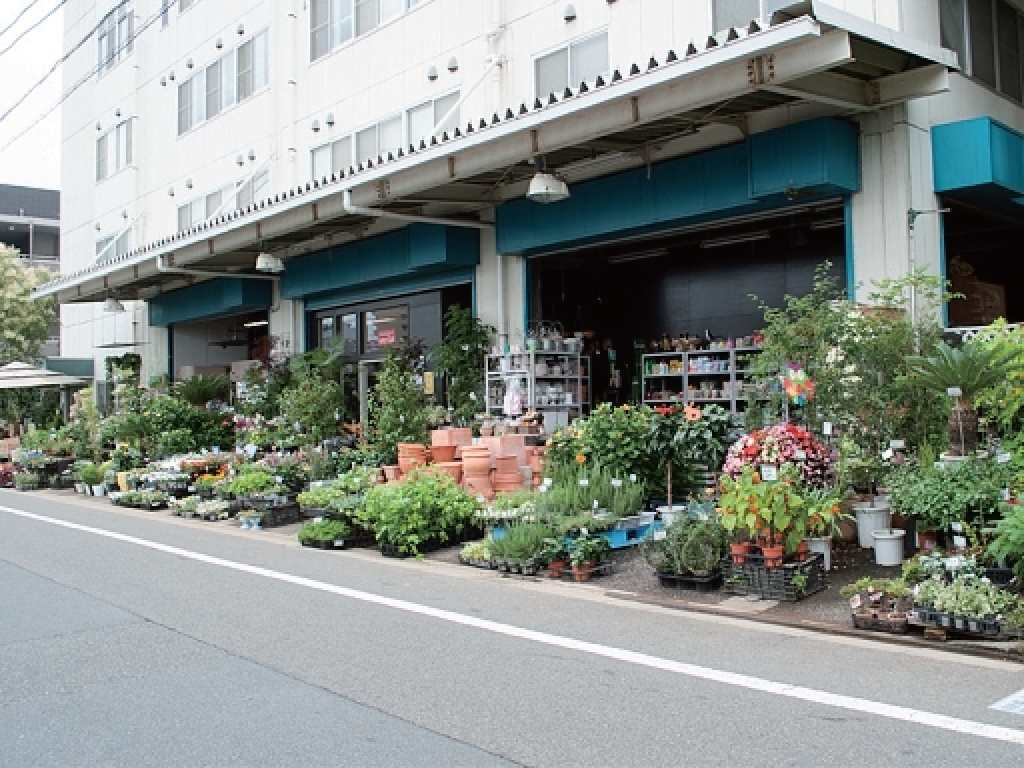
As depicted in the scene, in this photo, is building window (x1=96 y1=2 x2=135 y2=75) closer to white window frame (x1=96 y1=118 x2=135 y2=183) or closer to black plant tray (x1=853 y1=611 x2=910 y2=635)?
white window frame (x1=96 y1=118 x2=135 y2=183)

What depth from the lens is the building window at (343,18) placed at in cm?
1938

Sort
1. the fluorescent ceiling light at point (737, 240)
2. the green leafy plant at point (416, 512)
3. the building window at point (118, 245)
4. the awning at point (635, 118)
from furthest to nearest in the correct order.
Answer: the building window at point (118, 245) → the fluorescent ceiling light at point (737, 240) → the green leafy plant at point (416, 512) → the awning at point (635, 118)

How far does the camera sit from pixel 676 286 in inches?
733

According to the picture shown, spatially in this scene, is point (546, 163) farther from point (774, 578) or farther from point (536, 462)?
point (774, 578)

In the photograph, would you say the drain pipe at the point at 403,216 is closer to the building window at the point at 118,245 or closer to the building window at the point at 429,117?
the building window at the point at 429,117

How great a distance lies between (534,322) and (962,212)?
277 inches

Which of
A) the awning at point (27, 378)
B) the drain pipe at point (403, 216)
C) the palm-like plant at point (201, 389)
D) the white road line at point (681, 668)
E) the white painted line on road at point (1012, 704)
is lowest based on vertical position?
the white painted line on road at point (1012, 704)

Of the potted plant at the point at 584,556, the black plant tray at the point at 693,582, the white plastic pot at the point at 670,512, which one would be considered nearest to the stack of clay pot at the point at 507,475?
the white plastic pot at the point at 670,512

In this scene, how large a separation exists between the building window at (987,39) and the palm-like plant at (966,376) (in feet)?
18.3

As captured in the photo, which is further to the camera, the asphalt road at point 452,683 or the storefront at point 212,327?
the storefront at point 212,327

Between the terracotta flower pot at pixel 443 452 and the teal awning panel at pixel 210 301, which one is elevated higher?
the teal awning panel at pixel 210 301

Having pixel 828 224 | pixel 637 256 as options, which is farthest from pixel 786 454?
pixel 637 256

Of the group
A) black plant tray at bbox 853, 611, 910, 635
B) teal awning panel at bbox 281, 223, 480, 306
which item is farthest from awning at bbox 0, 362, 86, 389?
black plant tray at bbox 853, 611, 910, 635

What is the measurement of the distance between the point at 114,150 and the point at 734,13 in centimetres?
2406
